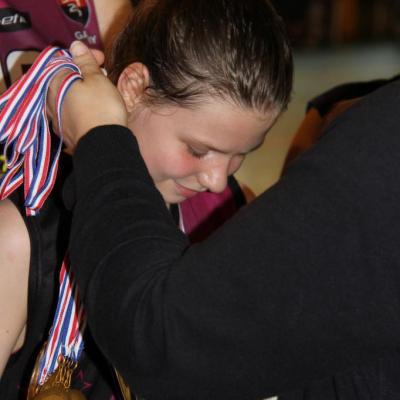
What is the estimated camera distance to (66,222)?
110 centimetres

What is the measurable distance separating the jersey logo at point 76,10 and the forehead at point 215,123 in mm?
448

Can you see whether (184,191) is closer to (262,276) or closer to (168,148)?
(168,148)

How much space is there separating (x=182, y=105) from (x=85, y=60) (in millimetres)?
188

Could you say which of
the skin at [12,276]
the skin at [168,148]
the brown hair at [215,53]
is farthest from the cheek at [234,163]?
the skin at [12,276]

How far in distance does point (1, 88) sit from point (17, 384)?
0.59 metres

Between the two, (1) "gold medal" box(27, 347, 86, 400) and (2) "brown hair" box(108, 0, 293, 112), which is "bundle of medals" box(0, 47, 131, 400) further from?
(2) "brown hair" box(108, 0, 293, 112)

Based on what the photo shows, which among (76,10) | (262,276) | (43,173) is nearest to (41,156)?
(43,173)

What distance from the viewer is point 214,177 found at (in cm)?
115

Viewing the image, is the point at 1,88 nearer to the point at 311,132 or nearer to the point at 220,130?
the point at 220,130

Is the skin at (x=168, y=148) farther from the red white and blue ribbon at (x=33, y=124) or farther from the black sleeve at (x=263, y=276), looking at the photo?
the black sleeve at (x=263, y=276)

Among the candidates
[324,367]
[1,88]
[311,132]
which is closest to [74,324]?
[324,367]

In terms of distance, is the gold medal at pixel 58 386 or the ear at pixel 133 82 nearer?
the gold medal at pixel 58 386

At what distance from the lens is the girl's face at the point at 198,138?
110cm

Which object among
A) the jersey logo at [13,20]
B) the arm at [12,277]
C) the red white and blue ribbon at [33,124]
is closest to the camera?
the red white and blue ribbon at [33,124]
